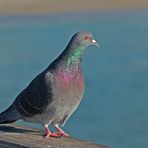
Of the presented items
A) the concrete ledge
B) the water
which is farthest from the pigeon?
the water

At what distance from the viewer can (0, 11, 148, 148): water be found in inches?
422

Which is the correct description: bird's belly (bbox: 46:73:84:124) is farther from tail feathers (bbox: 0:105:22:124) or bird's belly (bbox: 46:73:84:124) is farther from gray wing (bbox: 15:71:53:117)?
tail feathers (bbox: 0:105:22:124)

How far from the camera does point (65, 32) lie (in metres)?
28.2

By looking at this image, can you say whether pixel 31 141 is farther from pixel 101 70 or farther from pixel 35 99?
pixel 101 70

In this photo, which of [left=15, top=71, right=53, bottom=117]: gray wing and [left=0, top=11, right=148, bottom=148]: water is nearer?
[left=15, top=71, right=53, bottom=117]: gray wing

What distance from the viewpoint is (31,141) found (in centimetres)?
348

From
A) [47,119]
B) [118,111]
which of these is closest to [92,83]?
[118,111]

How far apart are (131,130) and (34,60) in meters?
8.73

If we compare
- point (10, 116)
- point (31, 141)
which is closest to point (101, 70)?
point (10, 116)

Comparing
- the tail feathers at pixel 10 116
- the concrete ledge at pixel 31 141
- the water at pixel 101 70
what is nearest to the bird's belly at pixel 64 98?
the tail feathers at pixel 10 116

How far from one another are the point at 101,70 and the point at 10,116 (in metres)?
13.0

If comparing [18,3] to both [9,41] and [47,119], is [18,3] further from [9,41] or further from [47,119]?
[47,119]

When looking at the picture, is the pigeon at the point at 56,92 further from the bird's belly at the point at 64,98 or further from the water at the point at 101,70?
the water at the point at 101,70

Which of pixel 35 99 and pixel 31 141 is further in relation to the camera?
pixel 35 99
